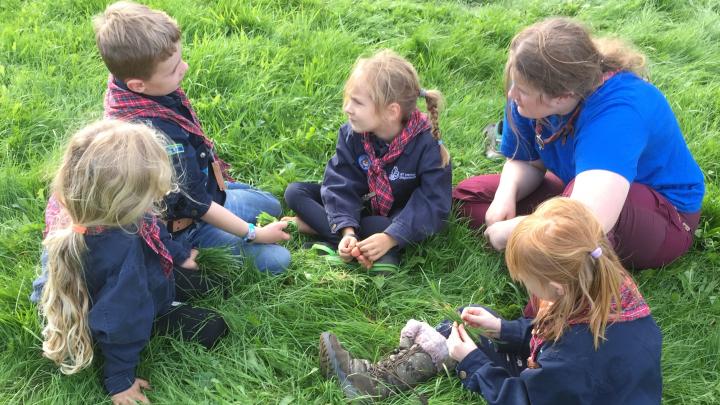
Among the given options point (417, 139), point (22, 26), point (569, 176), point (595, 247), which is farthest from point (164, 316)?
point (22, 26)

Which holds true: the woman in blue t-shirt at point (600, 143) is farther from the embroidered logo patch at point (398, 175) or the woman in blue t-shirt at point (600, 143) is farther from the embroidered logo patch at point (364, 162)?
the embroidered logo patch at point (364, 162)

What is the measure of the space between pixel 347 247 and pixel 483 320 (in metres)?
0.77

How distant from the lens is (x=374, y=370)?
2566 mm

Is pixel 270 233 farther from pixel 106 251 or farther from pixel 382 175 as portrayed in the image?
pixel 106 251

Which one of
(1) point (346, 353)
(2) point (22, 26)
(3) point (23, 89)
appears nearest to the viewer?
(1) point (346, 353)

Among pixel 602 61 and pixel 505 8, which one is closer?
pixel 602 61

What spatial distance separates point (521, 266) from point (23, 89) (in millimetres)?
3318

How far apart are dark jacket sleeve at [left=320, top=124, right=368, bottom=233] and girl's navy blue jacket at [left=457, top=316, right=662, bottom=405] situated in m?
1.26

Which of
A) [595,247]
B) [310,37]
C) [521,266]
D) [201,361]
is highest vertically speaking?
[595,247]

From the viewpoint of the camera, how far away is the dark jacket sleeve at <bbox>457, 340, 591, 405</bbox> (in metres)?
2.08

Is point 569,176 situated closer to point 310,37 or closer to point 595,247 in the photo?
point 595,247

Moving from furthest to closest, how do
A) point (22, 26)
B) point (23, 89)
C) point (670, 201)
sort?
point (22, 26) < point (23, 89) < point (670, 201)

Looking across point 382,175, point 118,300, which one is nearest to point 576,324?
point 382,175

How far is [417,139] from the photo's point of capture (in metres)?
3.13
